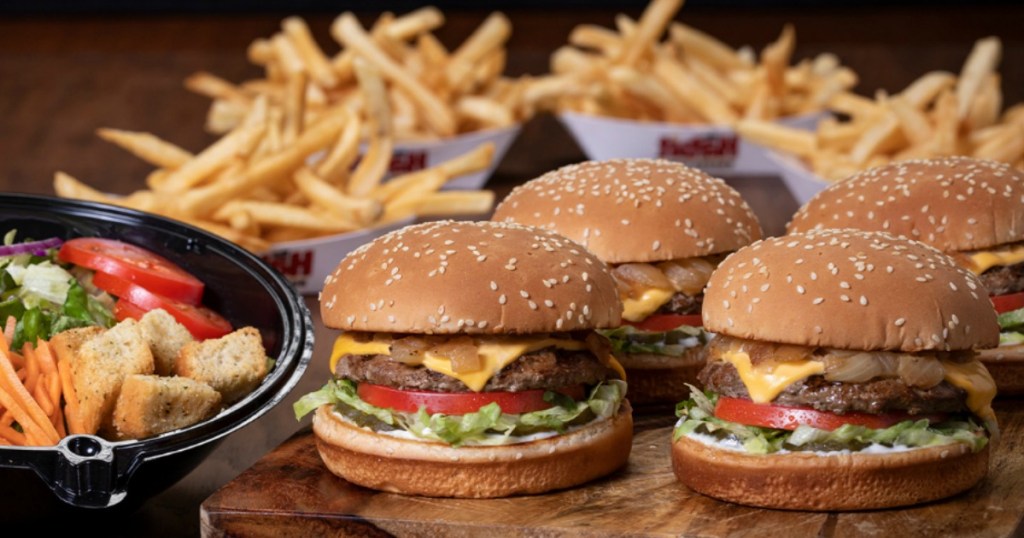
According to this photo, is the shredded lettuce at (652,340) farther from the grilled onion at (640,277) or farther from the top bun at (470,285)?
the top bun at (470,285)

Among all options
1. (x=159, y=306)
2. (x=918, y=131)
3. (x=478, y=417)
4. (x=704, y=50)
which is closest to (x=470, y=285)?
(x=478, y=417)

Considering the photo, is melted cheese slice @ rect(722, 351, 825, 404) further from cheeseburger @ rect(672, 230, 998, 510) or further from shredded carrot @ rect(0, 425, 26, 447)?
shredded carrot @ rect(0, 425, 26, 447)

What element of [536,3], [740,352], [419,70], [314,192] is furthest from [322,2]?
[740,352]

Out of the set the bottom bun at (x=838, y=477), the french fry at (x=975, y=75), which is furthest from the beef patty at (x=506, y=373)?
the french fry at (x=975, y=75)

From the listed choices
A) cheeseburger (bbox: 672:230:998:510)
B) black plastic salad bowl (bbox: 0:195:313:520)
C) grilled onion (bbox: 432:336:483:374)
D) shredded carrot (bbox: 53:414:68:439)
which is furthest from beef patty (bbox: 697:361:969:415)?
shredded carrot (bbox: 53:414:68:439)

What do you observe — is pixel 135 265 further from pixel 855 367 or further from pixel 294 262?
pixel 855 367

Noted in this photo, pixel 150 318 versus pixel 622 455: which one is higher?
pixel 150 318

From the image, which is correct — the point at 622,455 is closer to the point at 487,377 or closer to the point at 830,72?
the point at 487,377
